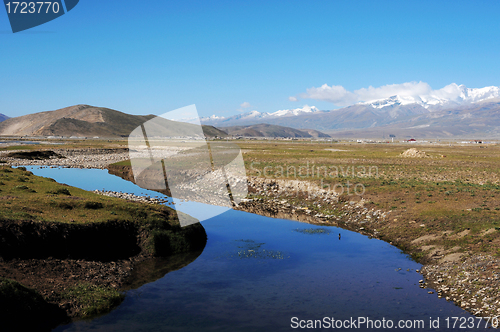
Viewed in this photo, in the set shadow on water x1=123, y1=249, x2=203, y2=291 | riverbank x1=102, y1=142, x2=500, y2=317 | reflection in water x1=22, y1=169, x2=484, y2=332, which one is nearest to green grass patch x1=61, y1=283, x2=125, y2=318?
reflection in water x1=22, y1=169, x2=484, y2=332

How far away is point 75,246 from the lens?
1909 centimetres

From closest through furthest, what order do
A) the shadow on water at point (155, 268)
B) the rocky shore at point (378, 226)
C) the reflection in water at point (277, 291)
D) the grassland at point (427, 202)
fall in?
the reflection in water at point (277, 291), the rocky shore at point (378, 226), the shadow on water at point (155, 268), the grassland at point (427, 202)

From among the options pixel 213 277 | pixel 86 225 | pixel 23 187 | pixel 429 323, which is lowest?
pixel 429 323

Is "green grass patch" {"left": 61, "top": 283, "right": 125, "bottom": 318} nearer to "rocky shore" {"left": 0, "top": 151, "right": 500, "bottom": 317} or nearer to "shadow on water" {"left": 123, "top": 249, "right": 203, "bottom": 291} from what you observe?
"shadow on water" {"left": 123, "top": 249, "right": 203, "bottom": 291}

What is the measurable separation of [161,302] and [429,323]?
11.8 meters

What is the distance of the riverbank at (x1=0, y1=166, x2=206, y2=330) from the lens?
14898 mm

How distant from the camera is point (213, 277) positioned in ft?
63.8

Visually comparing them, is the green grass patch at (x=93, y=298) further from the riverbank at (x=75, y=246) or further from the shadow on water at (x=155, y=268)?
the shadow on water at (x=155, y=268)

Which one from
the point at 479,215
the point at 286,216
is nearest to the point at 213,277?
the point at 286,216

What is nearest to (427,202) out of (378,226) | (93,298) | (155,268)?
(378,226)

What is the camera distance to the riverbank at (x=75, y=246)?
587 inches

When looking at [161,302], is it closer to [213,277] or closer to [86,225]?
[213,277]

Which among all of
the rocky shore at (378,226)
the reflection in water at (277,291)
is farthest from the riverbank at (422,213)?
the reflection in water at (277,291)

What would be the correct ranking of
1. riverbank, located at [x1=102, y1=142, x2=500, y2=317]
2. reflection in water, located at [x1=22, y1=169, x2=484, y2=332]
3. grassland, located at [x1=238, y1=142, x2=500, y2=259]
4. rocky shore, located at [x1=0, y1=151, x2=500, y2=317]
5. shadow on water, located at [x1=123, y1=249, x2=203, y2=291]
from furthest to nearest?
1. grassland, located at [x1=238, y1=142, x2=500, y2=259]
2. shadow on water, located at [x1=123, y1=249, x2=203, y2=291]
3. riverbank, located at [x1=102, y1=142, x2=500, y2=317]
4. rocky shore, located at [x1=0, y1=151, x2=500, y2=317]
5. reflection in water, located at [x1=22, y1=169, x2=484, y2=332]
